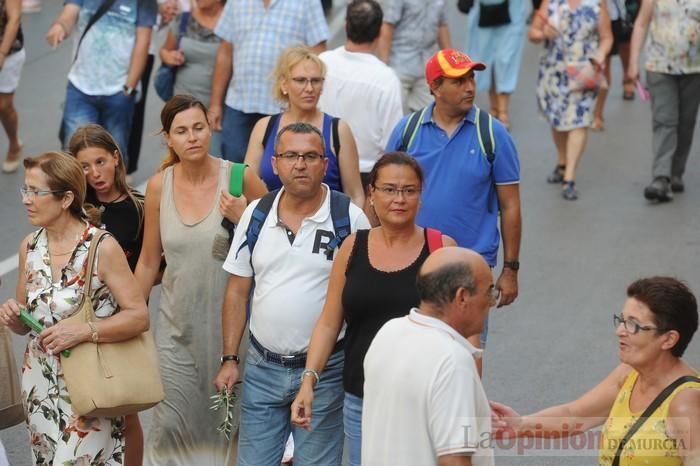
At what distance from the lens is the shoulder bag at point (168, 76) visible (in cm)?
1030

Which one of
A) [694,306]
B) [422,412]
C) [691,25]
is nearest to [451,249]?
[422,412]

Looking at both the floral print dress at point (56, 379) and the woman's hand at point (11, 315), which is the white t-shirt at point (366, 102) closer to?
the floral print dress at point (56, 379)

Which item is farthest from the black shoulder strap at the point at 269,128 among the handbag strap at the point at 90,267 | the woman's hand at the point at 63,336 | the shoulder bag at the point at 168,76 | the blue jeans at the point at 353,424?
the shoulder bag at the point at 168,76

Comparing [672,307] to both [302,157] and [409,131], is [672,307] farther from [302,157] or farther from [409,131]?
[409,131]

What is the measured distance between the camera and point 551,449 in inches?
276

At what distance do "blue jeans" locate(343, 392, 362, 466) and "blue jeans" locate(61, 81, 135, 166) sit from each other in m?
5.40

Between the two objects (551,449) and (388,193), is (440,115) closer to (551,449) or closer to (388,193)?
(388,193)

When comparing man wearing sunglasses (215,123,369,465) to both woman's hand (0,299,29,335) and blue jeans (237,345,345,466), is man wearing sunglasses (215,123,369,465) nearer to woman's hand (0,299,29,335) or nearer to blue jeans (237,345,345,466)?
blue jeans (237,345,345,466)

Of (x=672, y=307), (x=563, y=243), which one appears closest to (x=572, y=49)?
(x=563, y=243)

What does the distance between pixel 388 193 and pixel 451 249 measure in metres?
1.14

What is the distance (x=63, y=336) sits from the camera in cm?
548

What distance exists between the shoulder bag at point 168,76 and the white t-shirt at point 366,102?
7.52 ft

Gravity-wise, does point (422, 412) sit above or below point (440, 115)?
below

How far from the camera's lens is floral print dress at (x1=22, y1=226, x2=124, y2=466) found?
557 centimetres
